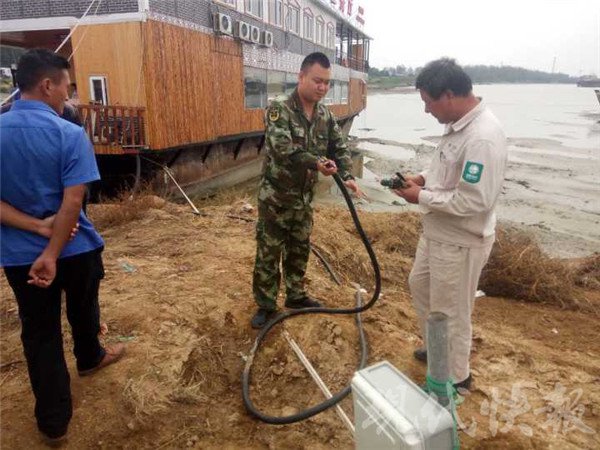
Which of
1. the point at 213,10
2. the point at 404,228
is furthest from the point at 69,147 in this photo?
the point at 213,10

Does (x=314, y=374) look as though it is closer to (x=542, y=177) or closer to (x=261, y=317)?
(x=261, y=317)

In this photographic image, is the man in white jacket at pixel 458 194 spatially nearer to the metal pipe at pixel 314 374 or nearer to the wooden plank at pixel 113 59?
the metal pipe at pixel 314 374

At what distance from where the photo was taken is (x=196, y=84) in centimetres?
1083

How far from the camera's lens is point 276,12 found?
50.5ft

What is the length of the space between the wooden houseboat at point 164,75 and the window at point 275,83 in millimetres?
383

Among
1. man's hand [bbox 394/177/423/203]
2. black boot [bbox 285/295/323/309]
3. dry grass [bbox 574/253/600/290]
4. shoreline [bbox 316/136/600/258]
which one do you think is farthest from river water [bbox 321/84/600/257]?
dry grass [bbox 574/253/600/290]

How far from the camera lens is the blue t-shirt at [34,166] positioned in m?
2.00

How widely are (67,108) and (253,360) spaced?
2.93 meters

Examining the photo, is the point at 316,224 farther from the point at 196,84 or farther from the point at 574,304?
the point at 196,84

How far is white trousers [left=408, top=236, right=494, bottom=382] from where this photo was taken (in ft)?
8.24

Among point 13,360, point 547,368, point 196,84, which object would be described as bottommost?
point 547,368

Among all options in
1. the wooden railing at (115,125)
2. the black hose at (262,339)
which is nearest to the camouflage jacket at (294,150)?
the black hose at (262,339)

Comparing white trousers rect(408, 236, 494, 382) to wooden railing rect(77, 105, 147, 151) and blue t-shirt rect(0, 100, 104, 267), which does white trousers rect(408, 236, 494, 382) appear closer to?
blue t-shirt rect(0, 100, 104, 267)

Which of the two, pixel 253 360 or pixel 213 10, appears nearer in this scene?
pixel 253 360
